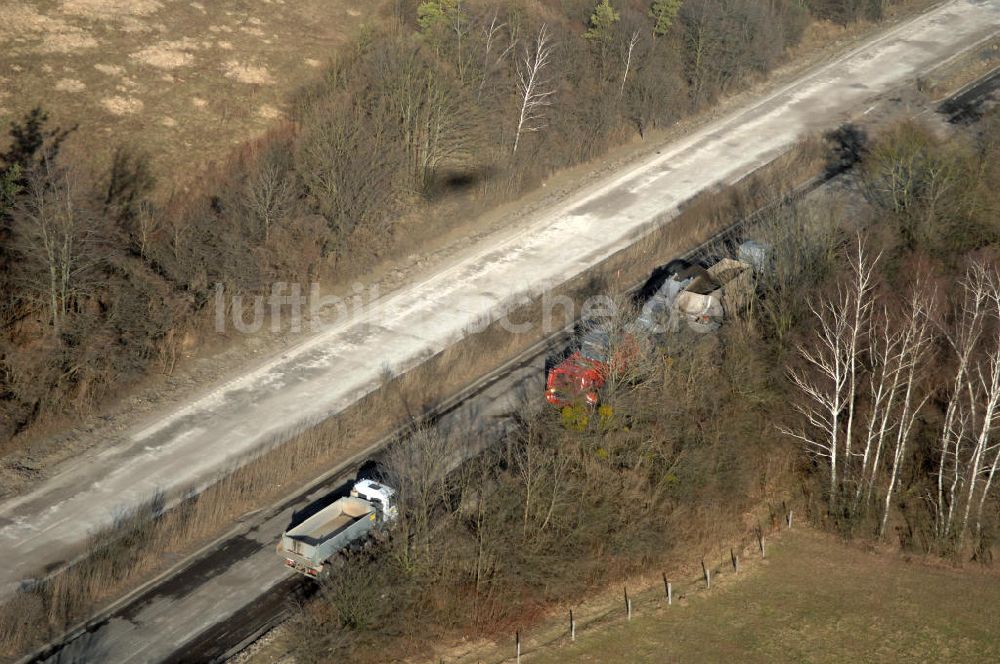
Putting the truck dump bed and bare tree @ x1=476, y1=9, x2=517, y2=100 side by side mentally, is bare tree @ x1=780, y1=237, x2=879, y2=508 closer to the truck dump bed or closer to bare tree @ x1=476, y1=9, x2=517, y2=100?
the truck dump bed

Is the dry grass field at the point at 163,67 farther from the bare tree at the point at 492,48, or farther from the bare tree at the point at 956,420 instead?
the bare tree at the point at 956,420

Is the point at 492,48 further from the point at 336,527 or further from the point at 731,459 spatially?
the point at 336,527

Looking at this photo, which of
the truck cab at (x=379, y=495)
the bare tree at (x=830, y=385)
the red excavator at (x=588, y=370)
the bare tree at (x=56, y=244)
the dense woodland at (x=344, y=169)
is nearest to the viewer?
the truck cab at (x=379, y=495)

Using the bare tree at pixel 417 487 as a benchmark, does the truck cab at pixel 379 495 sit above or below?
below

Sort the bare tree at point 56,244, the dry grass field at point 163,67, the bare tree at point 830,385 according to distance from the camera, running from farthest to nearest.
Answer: the dry grass field at point 163,67 → the bare tree at point 56,244 → the bare tree at point 830,385

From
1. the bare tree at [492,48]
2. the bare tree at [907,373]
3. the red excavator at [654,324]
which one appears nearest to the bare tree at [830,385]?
the bare tree at [907,373]

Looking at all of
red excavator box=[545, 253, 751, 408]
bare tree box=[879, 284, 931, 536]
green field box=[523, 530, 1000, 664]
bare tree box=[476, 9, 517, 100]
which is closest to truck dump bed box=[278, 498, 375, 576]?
green field box=[523, 530, 1000, 664]
